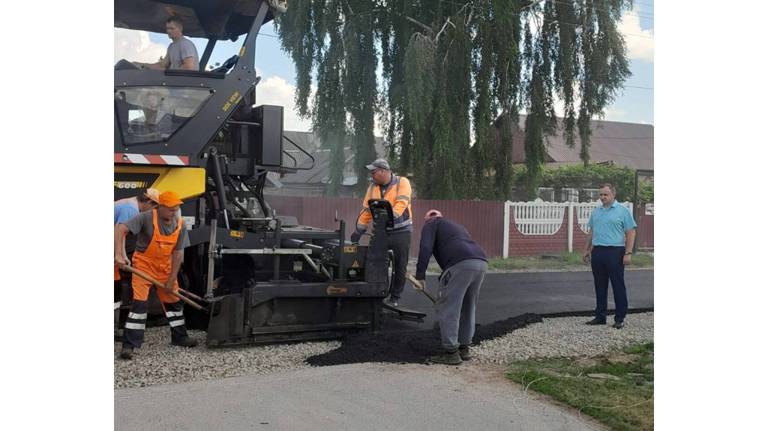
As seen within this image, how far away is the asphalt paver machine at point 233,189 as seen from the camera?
4.46m

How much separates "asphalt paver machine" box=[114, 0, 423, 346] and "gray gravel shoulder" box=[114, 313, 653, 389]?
0.60 feet

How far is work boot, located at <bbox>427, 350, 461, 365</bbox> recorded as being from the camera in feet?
14.7

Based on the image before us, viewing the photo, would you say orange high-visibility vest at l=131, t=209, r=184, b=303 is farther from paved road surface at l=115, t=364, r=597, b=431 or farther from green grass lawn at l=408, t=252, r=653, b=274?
green grass lawn at l=408, t=252, r=653, b=274

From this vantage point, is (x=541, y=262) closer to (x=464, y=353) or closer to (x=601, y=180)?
(x=601, y=180)

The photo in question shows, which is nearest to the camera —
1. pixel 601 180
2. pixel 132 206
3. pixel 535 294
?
pixel 132 206

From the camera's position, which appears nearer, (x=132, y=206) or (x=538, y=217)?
(x=132, y=206)

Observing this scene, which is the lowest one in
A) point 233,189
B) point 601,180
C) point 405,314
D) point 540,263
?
point 405,314

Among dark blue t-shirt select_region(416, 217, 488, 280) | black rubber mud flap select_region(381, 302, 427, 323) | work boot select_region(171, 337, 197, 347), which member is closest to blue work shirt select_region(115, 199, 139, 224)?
work boot select_region(171, 337, 197, 347)

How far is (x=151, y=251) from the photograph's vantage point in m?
4.46

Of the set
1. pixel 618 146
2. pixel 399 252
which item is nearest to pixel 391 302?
pixel 399 252

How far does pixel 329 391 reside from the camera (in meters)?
3.60

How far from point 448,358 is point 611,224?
2.03 m

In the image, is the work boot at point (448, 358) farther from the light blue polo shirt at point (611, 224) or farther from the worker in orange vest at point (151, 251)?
the light blue polo shirt at point (611, 224)

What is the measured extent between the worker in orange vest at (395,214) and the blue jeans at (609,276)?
1.60 meters
